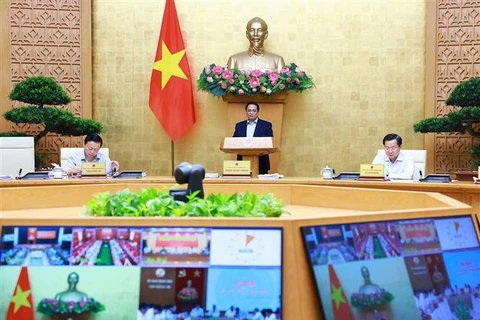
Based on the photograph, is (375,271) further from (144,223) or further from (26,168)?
(26,168)

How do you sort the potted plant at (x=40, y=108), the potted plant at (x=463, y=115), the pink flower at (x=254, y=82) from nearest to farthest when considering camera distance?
the potted plant at (x=463, y=115) → the potted plant at (x=40, y=108) → the pink flower at (x=254, y=82)

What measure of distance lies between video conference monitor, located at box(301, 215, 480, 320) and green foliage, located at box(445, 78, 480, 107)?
4.27 m

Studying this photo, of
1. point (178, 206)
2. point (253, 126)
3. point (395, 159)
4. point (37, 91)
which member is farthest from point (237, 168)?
point (178, 206)

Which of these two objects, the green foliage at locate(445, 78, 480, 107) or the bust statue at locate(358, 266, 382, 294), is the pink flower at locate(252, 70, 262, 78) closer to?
the green foliage at locate(445, 78, 480, 107)

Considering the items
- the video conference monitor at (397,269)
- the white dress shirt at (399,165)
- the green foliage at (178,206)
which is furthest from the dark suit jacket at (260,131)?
the video conference monitor at (397,269)

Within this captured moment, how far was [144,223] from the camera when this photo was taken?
6.40 feet

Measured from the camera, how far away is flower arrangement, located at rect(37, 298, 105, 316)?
1.90 meters

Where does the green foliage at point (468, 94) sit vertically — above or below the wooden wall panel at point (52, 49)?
below

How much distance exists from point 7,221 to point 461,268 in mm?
1494

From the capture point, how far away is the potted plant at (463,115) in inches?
243

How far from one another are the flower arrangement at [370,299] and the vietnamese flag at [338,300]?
1.2 inches

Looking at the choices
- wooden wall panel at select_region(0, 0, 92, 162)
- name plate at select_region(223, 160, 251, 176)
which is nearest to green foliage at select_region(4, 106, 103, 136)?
wooden wall panel at select_region(0, 0, 92, 162)

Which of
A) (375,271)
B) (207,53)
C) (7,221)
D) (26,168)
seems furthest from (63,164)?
(375,271)

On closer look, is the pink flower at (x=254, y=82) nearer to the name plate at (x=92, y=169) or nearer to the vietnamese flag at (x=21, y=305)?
the name plate at (x=92, y=169)
